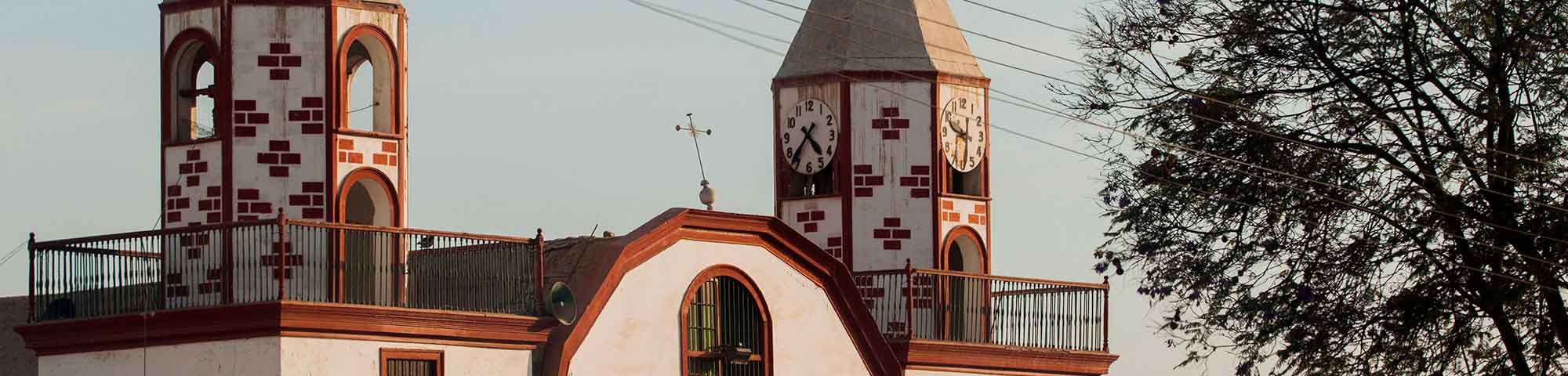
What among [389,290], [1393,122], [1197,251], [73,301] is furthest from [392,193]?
[1393,122]

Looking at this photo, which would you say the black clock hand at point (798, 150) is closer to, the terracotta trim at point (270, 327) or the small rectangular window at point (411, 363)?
the terracotta trim at point (270, 327)

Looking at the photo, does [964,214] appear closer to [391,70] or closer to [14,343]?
[391,70]

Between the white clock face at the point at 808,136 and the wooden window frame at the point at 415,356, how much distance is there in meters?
10.7

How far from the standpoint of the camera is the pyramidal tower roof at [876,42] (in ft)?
126

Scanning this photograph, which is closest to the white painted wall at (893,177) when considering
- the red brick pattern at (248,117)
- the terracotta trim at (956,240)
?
the terracotta trim at (956,240)

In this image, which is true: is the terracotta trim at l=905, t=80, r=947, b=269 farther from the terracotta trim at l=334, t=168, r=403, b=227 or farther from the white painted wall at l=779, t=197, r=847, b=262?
the terracotta trim at l=334, t=168, r=403, b=227

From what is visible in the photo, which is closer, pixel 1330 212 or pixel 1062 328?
pixel 1330 212

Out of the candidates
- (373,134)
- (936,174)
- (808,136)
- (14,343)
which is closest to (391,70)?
(373,134)

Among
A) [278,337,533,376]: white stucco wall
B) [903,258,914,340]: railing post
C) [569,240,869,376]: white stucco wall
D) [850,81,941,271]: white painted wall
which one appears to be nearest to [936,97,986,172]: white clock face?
[850,81,941,271]: white painted wall

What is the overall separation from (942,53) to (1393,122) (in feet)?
45.8

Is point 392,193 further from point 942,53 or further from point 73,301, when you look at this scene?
point 942,53

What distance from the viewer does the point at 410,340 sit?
94.7 ft

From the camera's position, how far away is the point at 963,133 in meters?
38.9

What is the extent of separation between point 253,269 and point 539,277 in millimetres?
3799
